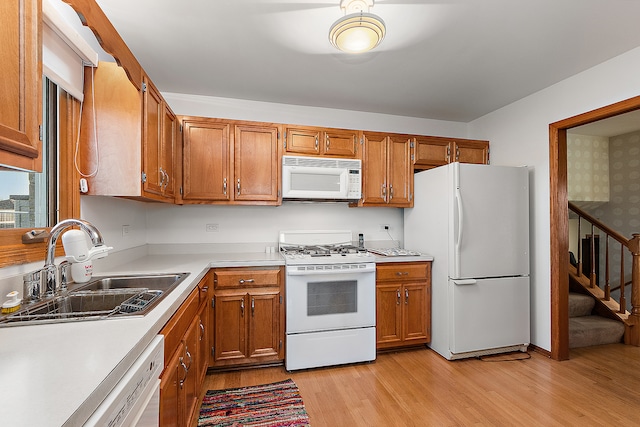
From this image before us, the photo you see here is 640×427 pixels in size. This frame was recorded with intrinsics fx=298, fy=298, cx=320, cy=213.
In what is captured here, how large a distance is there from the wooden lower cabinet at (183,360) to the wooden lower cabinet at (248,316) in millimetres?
274

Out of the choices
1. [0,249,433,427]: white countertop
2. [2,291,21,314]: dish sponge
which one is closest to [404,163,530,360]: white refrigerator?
[0,249,433,427]: white countertop

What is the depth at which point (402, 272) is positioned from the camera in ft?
9.14

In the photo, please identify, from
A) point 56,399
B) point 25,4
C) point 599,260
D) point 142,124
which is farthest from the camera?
point 599,260

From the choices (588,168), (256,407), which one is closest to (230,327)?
(256,407)

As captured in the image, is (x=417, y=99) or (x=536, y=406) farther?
(x=417, y=99)

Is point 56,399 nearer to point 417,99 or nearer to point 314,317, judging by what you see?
point 314,317

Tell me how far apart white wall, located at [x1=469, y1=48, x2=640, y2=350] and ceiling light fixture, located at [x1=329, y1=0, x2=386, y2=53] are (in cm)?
161

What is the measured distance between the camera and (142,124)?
5.84 ft

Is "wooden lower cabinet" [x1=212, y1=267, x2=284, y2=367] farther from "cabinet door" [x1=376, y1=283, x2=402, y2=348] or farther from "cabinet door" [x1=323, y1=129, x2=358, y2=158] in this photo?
"cabinet door" [x1=323, y1=129, x2=358, y2=158]

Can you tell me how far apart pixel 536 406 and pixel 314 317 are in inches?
64.6

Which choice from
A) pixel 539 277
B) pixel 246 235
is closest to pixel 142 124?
pixel 246 235

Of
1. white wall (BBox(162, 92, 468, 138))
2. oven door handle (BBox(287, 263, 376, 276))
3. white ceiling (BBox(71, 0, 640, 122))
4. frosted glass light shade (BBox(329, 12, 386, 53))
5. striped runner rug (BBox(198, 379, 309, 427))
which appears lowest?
striped runner rug (BBox(198, 379, 309, 427))

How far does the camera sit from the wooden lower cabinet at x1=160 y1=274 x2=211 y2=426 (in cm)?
121

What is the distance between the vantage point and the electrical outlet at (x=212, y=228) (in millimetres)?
3031
